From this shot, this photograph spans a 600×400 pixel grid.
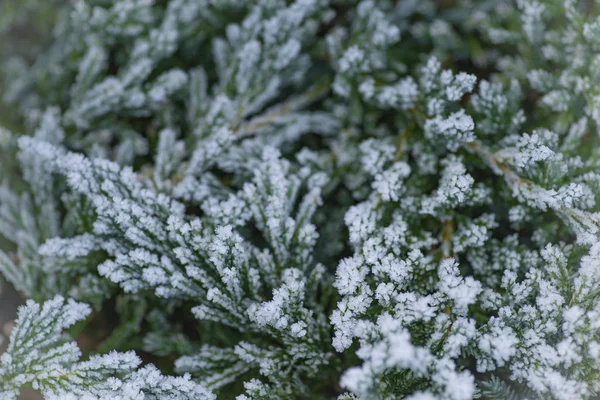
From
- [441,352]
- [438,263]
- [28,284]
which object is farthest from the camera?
[28,284]

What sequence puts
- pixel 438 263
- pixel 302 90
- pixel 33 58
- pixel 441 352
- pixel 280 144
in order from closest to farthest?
pixel 441 352 → pixel 438 263 → pixel 280 144 → pixel 302 90 → pixel 33 58

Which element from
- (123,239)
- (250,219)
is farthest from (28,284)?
(250,219)

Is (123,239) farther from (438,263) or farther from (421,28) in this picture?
(421,28)

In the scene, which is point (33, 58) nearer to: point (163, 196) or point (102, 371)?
point (163, 196)

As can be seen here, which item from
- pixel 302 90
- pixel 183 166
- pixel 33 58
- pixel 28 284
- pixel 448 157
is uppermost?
pixel 33 58

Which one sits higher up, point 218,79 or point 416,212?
point 218,79

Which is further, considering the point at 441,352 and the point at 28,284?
the point at 28,284

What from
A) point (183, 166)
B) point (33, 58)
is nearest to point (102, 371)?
point (183, 166)
